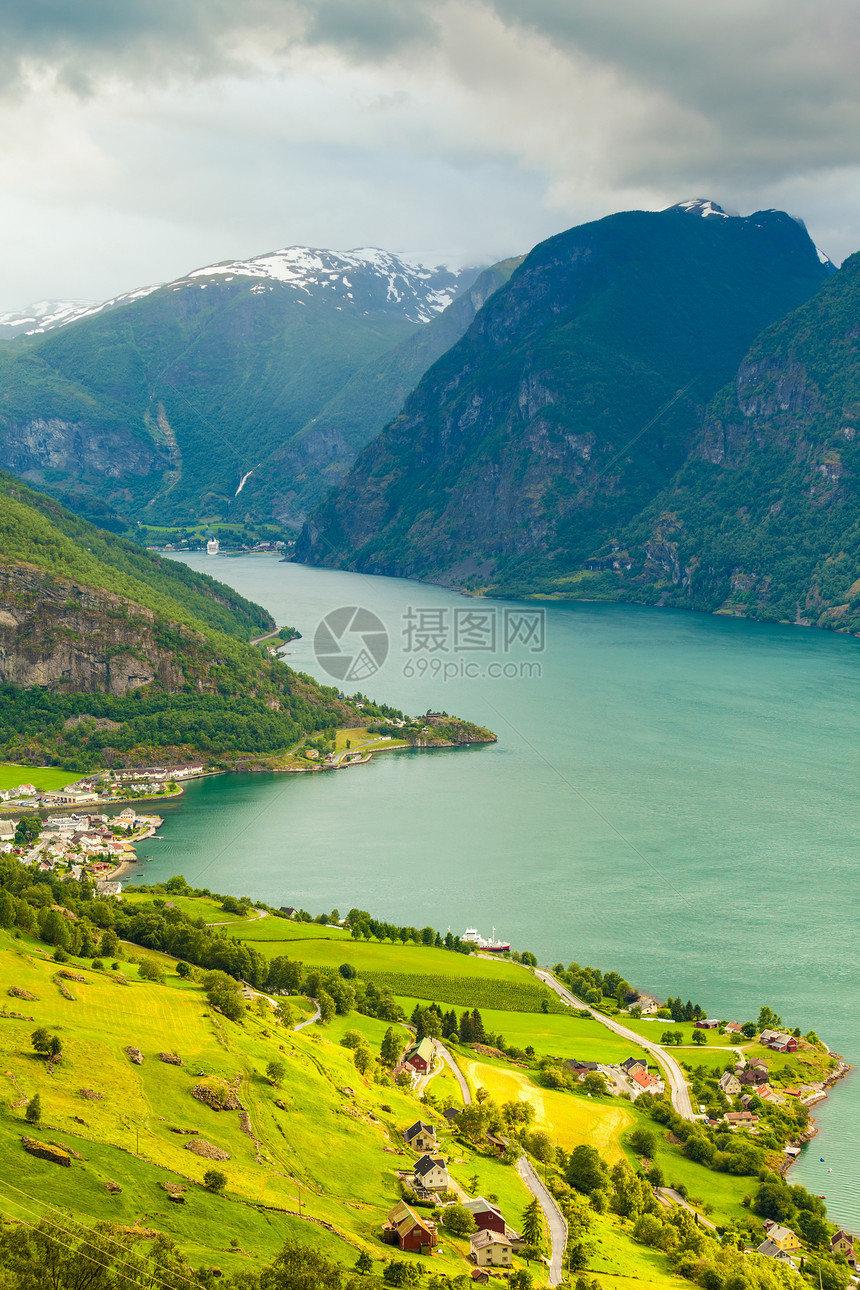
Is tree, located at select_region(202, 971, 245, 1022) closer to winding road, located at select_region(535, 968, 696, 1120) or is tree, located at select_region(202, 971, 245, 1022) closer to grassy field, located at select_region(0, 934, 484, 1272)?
grassy field, located at select_region(0, 934, 484, 1272)

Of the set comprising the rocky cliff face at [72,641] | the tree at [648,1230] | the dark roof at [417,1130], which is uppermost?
the rocky cliff face at [72,641]

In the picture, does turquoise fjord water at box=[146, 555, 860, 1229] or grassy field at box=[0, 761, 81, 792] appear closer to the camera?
turquoise fjord water at box=[146, 555, 860, 1229]

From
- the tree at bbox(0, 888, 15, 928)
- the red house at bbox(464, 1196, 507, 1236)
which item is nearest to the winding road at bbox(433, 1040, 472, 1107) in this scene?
the red house at bbox(464, 1196, 507, 1236)

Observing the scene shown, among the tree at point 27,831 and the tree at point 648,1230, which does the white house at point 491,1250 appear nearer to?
the tree at point 648,1230

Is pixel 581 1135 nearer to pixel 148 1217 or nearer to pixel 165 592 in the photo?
pixel 148 1217

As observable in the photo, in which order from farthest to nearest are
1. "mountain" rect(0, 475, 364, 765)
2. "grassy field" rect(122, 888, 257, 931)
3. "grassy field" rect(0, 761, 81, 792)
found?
"mountain" rect(0, 475, 364, 765) → "grassy field" rect(0, 761, 81, 792) → "grassy field" rect(122, 888, 257, 931)

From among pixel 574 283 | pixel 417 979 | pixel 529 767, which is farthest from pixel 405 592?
pixel 417 979

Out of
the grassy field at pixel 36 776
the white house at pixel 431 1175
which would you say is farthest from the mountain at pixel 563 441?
the white house at pixel 431 1175
